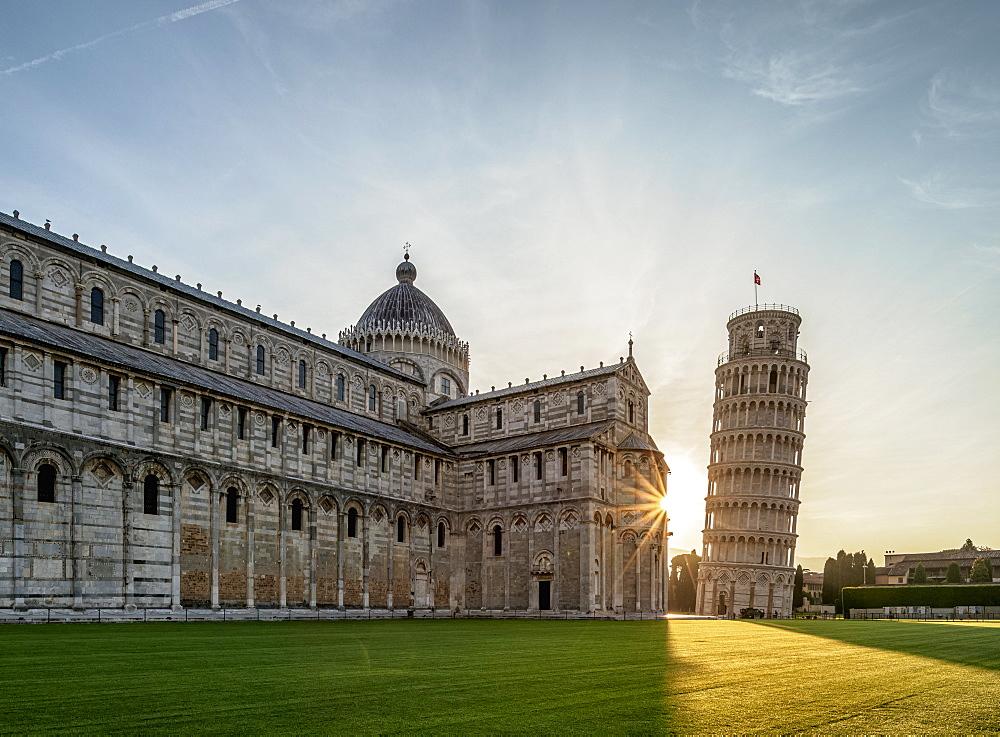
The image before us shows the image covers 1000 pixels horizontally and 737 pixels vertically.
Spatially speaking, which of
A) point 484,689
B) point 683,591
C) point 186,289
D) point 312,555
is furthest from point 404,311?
point 484,689

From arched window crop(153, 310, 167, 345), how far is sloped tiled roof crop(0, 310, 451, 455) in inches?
42.3

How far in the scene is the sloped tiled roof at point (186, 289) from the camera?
4322 centimetres

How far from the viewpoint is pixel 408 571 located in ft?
181

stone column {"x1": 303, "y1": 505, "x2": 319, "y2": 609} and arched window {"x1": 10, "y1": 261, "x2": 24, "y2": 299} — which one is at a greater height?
arched window {"x1": 10, "y1": 261, "x2": 24, "y2": 299}

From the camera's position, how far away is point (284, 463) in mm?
47031

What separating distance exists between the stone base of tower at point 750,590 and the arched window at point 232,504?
58519 millimetres

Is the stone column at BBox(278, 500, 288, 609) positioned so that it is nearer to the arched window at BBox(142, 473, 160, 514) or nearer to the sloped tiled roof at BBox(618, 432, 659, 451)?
the arched window at BBox(142, 473, 160, 514)

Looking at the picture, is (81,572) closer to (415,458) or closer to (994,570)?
(415,458)

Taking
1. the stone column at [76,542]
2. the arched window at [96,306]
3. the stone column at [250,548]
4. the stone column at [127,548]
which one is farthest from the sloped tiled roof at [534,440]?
the stone column at [76,542]

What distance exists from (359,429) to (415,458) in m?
6.24

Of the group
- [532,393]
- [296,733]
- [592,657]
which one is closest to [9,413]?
[592,657]

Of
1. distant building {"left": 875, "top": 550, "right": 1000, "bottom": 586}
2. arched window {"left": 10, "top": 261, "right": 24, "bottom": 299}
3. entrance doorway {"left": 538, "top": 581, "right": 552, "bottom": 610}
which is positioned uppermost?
arched window {"left": 10, "top": 261, "right": 24, "bottom": 299}

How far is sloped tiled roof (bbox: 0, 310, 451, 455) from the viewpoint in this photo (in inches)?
1476

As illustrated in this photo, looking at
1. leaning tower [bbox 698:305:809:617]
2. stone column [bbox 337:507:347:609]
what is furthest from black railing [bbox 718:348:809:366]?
stone column [bbox 337:507:347:609]
